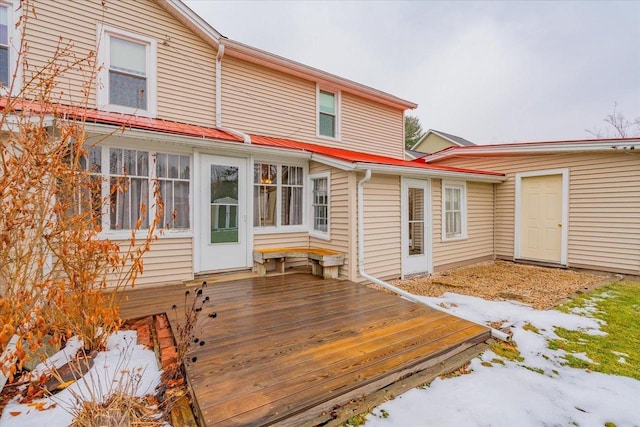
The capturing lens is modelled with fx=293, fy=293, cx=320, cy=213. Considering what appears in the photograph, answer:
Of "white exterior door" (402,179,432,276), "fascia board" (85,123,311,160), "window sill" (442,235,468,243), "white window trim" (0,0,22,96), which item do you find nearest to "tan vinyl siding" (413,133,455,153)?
"window sill" (442,235,468,243)

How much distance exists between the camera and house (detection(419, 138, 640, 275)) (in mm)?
6664

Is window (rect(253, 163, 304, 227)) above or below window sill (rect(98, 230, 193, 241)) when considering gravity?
above

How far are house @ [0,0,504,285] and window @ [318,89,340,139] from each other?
960 mm

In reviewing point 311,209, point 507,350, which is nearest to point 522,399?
point 507,350

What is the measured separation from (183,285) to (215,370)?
3.09 metres

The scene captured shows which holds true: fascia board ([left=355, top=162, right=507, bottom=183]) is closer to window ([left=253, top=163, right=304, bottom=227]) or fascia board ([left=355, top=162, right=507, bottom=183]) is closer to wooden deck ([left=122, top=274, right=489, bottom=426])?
window ([left=253, top=163, right=304, bottom=227])

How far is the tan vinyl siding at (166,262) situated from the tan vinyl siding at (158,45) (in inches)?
114

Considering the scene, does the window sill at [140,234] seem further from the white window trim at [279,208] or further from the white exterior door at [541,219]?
the white exterior door at [541,219]

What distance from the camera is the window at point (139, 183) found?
474cm

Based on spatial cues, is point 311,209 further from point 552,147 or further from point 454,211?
point 552,147

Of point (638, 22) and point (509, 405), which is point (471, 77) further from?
point (509, 405)

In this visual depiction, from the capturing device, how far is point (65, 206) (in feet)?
Result: 7.97

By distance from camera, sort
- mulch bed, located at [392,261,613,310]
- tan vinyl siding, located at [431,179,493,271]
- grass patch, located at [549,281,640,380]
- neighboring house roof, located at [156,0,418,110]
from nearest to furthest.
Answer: grass patch, located at [549,281,640,380] < mulch bed, located at [392,261,613,310] < neighboring house roof, located at [156,0,418,110] < tan vinyl siding, located at [431,179,493,271]

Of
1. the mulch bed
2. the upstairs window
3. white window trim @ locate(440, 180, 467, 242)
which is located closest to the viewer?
the mulch bed
